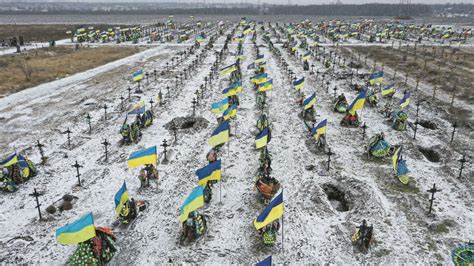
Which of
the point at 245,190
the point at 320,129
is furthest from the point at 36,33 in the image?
the point at 245,190

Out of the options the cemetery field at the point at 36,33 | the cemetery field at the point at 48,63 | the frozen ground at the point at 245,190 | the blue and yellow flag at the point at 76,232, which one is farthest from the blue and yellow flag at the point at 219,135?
the cemetery field at the point at 36,33

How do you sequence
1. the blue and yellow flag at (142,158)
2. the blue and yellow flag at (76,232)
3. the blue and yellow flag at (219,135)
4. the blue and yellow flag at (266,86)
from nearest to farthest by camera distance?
the blue and yellow flag at (76,232)
the blue and yellow flag at (142,158)
the blue and yellow flag at (219,135)
the blue and yellow flag at (266,86)

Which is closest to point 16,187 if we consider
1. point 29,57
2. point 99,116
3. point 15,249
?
point 15,249

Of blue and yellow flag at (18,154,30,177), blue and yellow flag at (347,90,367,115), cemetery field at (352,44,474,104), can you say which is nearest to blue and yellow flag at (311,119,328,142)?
blue and yellow flag at (347,90,367,115)

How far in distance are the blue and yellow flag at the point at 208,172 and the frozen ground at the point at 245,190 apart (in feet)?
3.69

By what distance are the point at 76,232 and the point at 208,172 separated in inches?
161

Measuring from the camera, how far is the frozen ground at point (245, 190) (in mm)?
9352

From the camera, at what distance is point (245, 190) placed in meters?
12.3

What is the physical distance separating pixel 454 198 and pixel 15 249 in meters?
13.5

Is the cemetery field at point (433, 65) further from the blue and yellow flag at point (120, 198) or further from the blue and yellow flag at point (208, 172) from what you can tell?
the blue and yellow flag at point (120, 198)

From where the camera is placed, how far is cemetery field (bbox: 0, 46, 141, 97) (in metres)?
27.4

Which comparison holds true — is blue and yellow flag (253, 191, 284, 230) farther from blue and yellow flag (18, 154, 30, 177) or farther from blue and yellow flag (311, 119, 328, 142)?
blue and yellow flag (18, 154, 30, 177)

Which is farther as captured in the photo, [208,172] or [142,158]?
[142,158]

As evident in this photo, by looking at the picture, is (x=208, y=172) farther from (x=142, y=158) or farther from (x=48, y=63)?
(x=48, y=63)
